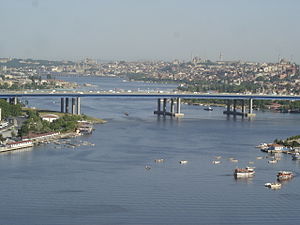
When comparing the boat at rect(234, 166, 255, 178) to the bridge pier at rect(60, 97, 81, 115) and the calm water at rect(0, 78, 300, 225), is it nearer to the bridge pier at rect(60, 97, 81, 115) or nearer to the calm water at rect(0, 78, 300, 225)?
the calm water at rect(0, 78, 300, 225)

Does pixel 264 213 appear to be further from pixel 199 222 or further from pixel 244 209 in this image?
pixel 199 222

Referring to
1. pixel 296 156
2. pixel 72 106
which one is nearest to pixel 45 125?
pixel 72 106

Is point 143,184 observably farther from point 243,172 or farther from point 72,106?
point 72,106

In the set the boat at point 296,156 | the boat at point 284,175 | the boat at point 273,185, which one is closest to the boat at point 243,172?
the boat at point 284,175

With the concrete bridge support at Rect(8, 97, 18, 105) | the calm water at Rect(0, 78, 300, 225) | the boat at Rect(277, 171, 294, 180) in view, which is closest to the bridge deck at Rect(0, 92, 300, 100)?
the concrete bridge support at Rect(8, 97, 18, 105)

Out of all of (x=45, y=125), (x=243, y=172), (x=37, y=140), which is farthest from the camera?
(x=45, y=125)

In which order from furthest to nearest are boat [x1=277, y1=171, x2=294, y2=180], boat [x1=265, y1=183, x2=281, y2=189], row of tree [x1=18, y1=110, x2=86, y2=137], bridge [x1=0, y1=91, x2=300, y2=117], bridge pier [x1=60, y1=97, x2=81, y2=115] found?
bridge [x1=0, y1=91, x2=300, y2=117] < bridge pier [x1=60, y1=97, x2=81, y2=115] < row of tree [x1=18, y1=110, x2=86, y2=137] < boat [x1=277, y1=171, x2=294, y2=180] < boat [x1=265, y1=183, x2=281, y2=189]

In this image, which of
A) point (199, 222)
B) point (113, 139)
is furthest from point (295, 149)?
point (199, 222)

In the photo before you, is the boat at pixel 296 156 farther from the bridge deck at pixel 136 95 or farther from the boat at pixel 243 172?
the bridge deck at pixel 136 95
